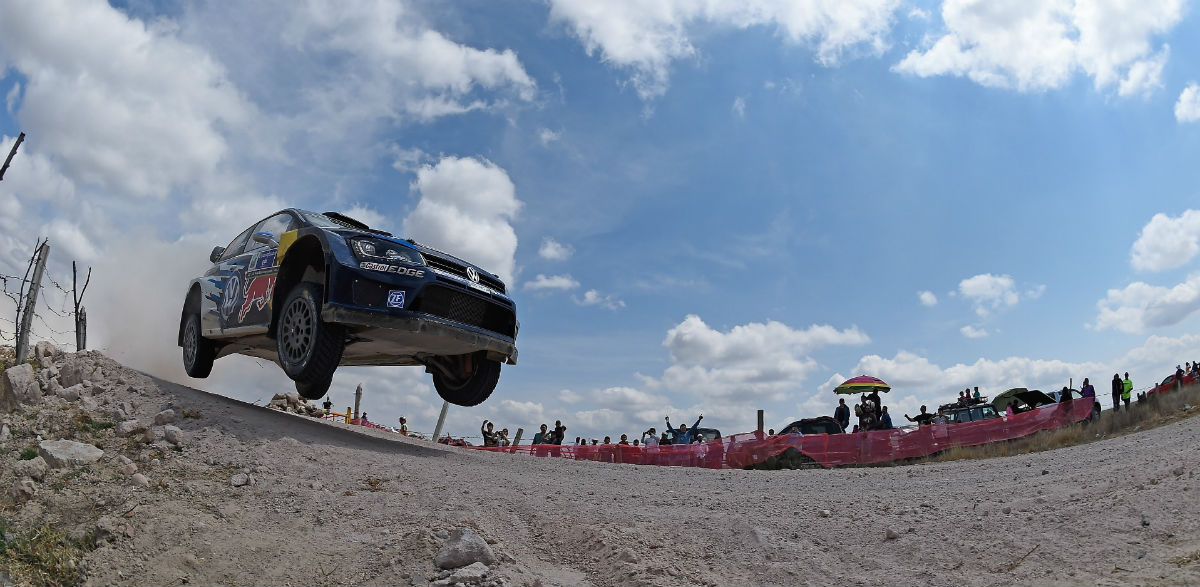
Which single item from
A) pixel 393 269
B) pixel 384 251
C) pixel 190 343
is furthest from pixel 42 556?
pixel 190 343

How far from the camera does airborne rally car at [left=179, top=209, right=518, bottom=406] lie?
22.9ft

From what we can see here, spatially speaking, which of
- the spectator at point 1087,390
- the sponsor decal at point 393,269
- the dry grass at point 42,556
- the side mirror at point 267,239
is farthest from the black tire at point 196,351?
the spectator at point 1087,390

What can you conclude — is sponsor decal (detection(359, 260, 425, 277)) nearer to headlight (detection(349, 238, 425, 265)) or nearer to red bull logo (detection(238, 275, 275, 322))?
headlight (detection(349, 238, 425, 265))

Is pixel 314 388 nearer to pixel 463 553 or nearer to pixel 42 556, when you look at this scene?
pixel 42 556

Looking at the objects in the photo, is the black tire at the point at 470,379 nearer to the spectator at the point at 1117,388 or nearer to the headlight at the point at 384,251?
the headlight at the point at 384,251

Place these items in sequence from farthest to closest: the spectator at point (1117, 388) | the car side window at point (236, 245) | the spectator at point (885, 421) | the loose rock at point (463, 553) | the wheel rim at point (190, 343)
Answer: the spectator at point (1117, 388) → the spectator at point (885, 421) → the wheel rim at point (190, 343) → the car side window at point (236, 245) → the loose rock at point (463, 553)

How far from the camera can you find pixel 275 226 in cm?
860

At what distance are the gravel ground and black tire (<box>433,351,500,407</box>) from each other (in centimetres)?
195

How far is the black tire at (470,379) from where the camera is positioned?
8.71 m

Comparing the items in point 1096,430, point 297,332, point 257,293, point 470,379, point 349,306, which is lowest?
point 1096,430

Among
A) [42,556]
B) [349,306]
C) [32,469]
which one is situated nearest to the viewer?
[42,556]

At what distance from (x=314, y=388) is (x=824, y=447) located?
9.77 metres

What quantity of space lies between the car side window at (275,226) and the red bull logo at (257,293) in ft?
1.59

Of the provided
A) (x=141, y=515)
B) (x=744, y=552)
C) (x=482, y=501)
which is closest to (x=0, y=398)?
(x=141, y=515)
